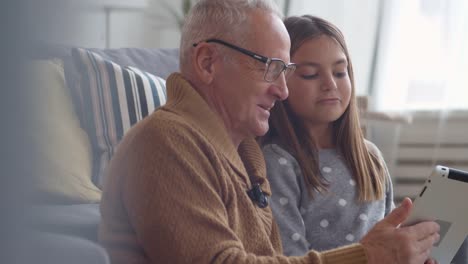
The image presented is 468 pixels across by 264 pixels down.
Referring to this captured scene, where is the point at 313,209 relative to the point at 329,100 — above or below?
below

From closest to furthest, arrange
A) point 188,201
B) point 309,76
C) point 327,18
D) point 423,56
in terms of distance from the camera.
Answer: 1. point 188,201
2. point 309,76
3. point 423,56
4. point 327,18

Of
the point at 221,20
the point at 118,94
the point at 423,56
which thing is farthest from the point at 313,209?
the point at 423,56

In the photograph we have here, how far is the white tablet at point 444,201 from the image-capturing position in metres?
1.03

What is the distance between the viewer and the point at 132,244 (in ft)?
2.60

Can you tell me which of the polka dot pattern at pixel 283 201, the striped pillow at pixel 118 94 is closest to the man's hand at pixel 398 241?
the polka dot pattern at pixel 283 201

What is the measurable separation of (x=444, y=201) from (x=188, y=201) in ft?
1.51

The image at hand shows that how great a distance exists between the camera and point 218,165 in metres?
0.87

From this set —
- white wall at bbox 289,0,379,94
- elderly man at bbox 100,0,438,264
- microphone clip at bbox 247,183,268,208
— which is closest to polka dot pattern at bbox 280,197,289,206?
elderly man at bbox 100,0,438,264

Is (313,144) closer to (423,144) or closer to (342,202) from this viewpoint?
(342,202)

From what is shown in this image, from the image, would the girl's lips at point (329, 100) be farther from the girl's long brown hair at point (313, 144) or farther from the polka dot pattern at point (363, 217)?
the polka dot pattern at point (363, 217)

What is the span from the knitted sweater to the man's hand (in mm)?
28

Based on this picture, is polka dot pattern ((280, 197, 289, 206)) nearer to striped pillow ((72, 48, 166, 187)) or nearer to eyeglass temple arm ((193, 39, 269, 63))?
eyeglass temple arm ((193, 39, 269, 63))

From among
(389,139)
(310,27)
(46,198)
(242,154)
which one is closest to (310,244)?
(242,154)

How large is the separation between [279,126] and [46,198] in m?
1.18
